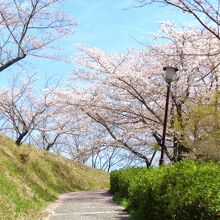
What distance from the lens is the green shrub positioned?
595cm

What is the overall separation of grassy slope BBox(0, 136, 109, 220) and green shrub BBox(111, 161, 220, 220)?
3523 millimetres

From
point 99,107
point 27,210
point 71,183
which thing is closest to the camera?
point 27,210

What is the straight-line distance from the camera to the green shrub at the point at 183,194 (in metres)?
5.95

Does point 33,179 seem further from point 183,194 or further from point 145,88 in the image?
point 183,194

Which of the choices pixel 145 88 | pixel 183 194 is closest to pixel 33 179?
pixel 145 88

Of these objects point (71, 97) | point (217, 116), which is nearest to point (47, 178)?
point (71, 97)

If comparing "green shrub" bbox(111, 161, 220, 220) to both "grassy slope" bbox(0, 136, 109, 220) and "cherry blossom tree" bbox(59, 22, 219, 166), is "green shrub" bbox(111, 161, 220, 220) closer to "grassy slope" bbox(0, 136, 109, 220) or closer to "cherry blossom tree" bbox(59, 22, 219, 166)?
"grassy slope" bbox(0, 136, 109, 220)

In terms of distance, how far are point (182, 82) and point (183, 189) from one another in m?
14.4

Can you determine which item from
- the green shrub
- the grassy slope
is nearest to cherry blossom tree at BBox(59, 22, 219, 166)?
the grassy slope

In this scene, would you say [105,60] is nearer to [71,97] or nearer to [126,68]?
[126,68]

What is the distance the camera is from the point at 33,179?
21766 millimetres

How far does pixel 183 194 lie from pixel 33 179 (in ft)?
50.9

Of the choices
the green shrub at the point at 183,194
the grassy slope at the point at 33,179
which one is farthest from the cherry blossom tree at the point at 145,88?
the green shrub at the point at 183,194

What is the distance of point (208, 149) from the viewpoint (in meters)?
18.5
